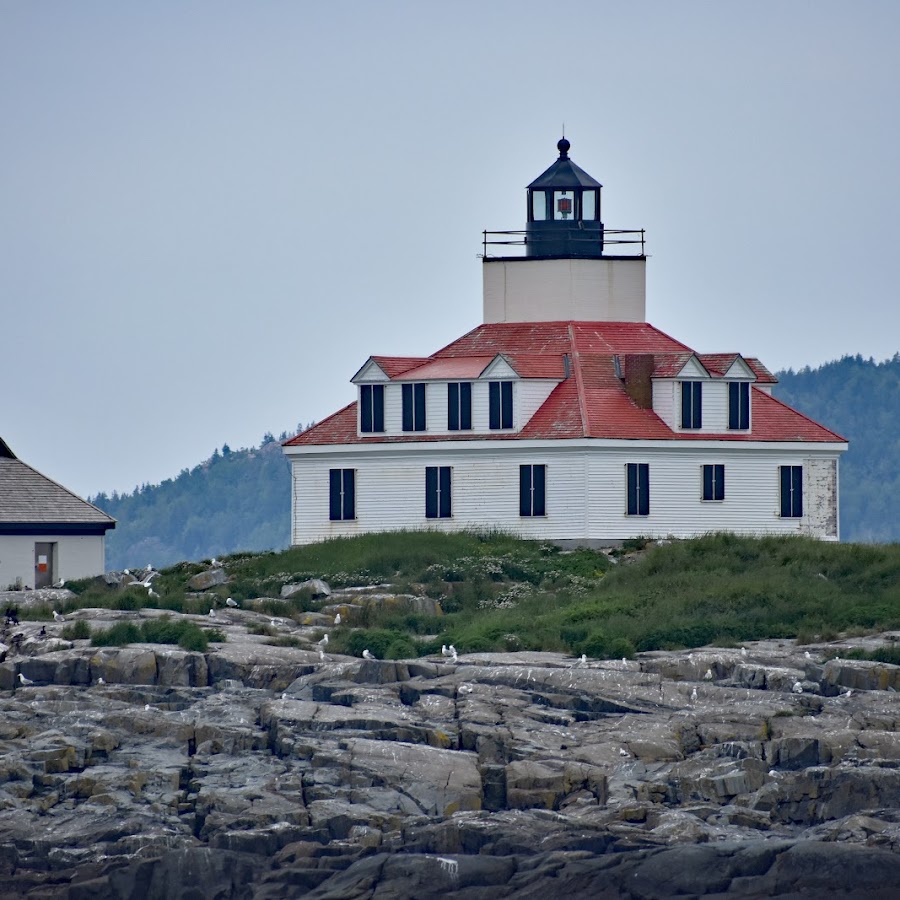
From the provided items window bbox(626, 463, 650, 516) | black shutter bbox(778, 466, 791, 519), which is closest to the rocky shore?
window bbox(626, 463, 650, 516)

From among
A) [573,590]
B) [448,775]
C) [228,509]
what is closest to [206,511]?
[228,509]

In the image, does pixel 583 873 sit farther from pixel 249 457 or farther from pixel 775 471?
pixel 249 457

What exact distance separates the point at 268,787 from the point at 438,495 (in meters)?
20.3

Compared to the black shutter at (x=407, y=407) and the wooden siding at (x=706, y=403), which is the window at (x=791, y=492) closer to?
the wooden siding at (x=706, y=403)

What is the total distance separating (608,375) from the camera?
205 feet

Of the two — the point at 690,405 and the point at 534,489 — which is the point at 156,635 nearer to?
the point at 534,489

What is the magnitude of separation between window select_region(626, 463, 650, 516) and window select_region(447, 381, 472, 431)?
4.11 m

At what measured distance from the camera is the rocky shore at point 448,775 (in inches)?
1534

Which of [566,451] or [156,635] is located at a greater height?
[566,451]

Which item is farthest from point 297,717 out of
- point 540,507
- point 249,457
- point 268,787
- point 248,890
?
point 249,457

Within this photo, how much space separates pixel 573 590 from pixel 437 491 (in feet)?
26.0

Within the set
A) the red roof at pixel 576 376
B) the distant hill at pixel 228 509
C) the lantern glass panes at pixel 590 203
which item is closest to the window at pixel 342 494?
the red roof at pixel 576 376

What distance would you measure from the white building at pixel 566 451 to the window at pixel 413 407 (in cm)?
3

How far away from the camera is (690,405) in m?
61.3
